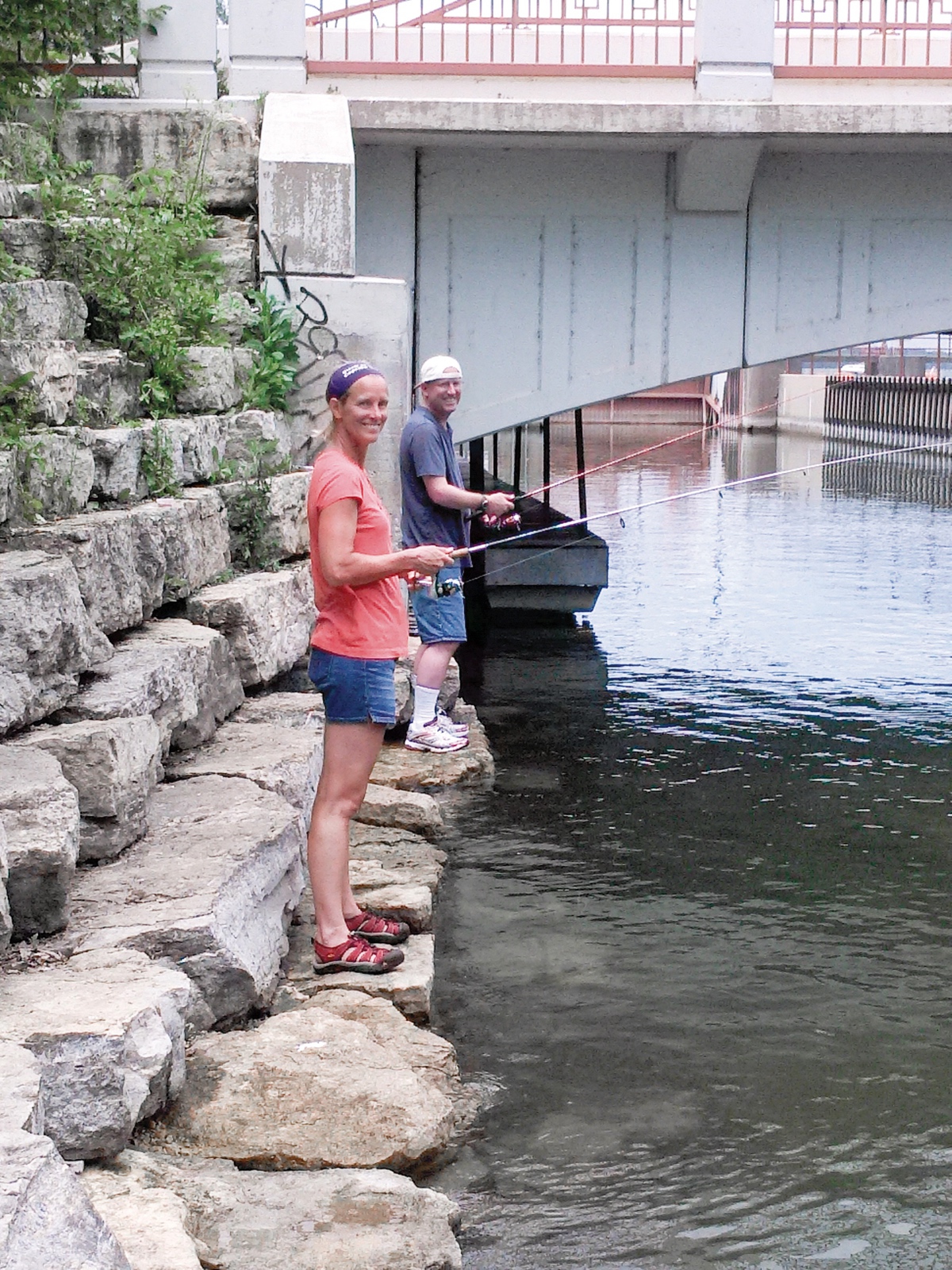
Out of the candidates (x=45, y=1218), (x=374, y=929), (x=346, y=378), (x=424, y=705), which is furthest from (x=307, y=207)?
(x=45, y=1218)

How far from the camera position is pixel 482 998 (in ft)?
16.0

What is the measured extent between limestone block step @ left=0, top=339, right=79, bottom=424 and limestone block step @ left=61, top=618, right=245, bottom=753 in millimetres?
1036

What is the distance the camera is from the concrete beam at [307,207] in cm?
889

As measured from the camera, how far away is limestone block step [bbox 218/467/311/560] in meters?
7.63

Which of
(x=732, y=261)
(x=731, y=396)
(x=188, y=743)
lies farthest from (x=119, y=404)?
(x=731, y=396)

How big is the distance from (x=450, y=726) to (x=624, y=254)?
4011 mm

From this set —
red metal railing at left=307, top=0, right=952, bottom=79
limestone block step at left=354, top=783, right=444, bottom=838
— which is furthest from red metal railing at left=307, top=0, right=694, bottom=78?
limestone block step at left=354, top=783, right=444, bottom=838

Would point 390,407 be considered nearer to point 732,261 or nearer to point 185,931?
point 732,261

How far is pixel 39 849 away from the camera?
4152 mm

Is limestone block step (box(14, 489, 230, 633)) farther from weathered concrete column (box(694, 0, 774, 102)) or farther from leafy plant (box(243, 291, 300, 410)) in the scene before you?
weathered concrete column (box(694, 0, 774, 102))

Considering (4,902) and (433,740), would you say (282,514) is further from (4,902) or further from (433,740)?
(4,902)

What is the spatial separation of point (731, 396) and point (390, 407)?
1815 inches

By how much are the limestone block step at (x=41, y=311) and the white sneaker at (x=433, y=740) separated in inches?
101

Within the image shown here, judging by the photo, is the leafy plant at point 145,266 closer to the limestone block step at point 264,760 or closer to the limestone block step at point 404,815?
the limestone block step at point 264,760
